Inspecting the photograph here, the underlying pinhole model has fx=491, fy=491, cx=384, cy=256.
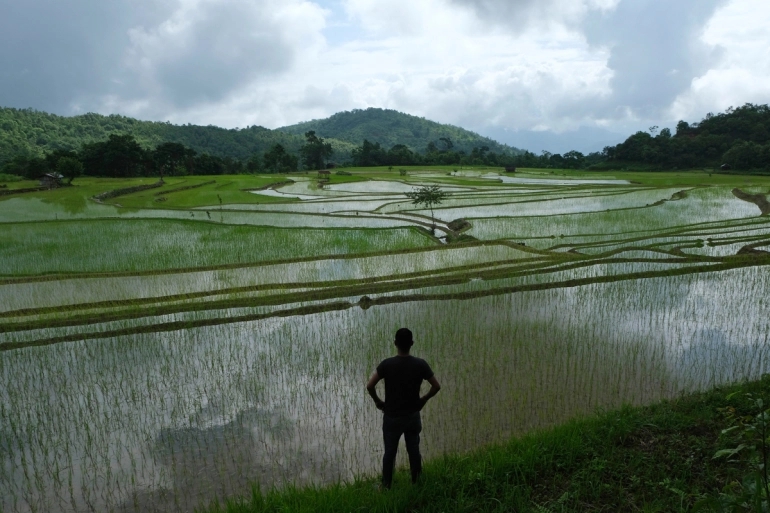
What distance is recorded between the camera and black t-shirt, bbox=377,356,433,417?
314 centimetres

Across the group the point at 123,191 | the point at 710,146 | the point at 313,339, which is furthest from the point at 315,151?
the point at 313,339

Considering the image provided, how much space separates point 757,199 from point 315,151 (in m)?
39.8

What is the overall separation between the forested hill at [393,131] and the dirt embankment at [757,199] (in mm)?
68906

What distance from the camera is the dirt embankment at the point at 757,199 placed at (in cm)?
1708

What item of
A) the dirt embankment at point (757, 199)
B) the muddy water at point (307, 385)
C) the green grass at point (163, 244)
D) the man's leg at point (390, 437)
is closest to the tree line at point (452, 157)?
the dirt embankment at point (757, 199)

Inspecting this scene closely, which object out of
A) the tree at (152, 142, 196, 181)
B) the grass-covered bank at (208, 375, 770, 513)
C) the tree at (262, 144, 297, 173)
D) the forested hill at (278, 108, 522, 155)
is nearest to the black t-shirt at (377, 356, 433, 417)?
the grass-covered bank at (208, 375, 770, 513)

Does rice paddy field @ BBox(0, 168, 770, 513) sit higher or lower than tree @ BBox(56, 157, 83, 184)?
lower

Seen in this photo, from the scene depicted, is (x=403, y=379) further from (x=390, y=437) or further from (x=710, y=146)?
(x=710, y=146)

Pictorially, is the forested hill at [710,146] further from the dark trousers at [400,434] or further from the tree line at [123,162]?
the dark trousers at [400,434]

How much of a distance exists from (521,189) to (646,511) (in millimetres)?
23272

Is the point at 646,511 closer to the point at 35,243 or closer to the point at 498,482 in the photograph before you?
the point at 498,482

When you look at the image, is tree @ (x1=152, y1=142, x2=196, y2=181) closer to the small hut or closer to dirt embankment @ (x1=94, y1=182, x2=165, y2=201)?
dirt embankment @ (x1=94, y1=182, x2=165, y2=201)

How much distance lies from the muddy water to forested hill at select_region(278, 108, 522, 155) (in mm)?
83066

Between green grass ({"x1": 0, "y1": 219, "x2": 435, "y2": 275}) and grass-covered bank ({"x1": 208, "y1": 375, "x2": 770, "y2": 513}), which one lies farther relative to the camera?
green grass ({"x1": 0, "y1": 219, "x2": 435, "y2": 275})
